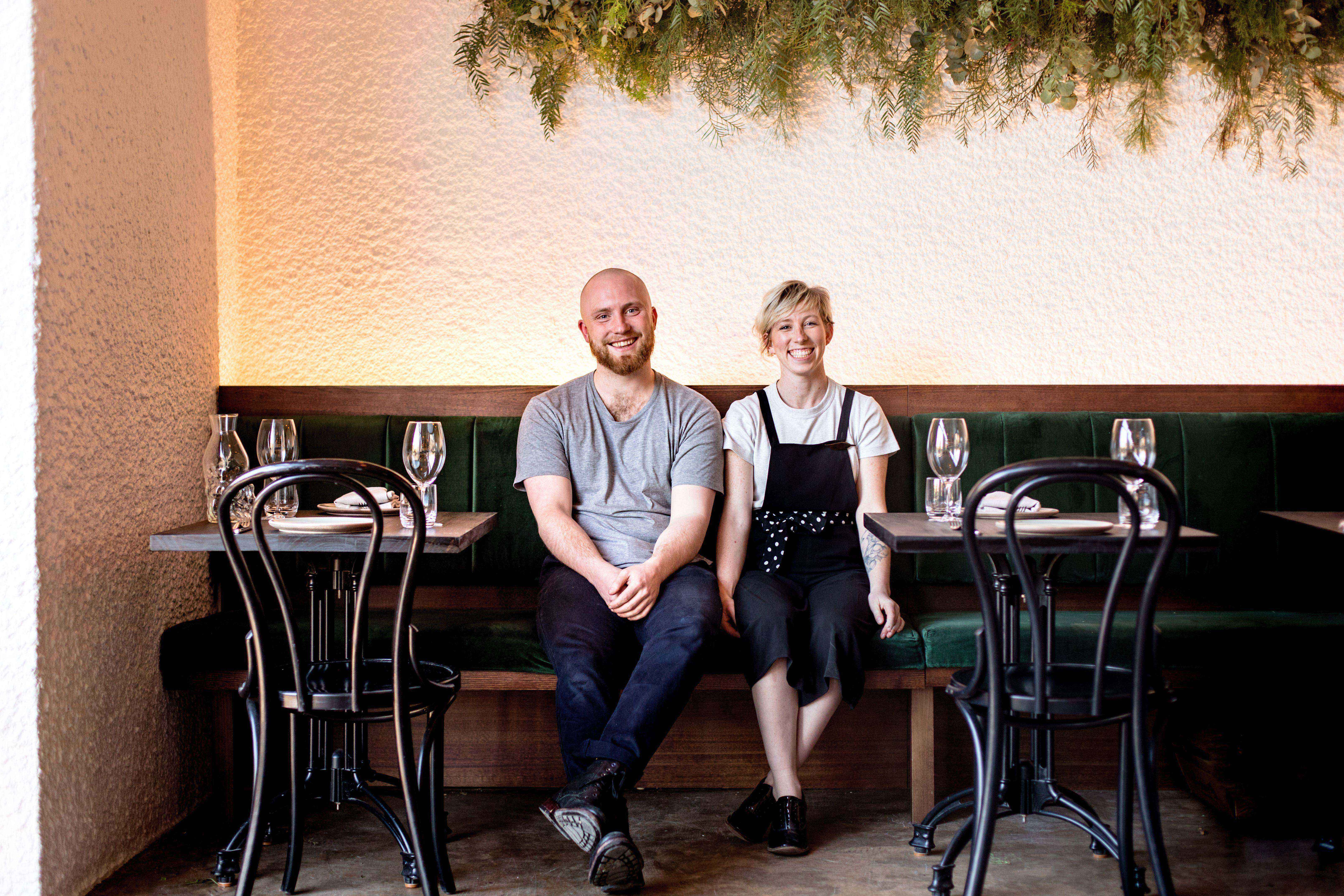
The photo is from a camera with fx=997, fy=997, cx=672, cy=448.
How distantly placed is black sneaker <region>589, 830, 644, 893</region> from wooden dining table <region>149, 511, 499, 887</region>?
0.39 meters

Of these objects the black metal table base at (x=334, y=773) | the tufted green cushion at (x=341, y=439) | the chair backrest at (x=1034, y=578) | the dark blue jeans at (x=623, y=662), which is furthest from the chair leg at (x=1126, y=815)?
the tufted green cushion at (x=341, y=439)

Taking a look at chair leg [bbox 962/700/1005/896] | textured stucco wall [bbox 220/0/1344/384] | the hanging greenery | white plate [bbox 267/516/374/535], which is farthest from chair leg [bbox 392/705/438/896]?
the hanging greenery

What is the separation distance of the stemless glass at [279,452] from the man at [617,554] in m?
0.57

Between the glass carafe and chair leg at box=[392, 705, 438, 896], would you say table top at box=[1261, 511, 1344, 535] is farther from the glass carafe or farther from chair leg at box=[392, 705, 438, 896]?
the glass carafe

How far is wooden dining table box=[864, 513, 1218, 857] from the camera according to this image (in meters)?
1.91

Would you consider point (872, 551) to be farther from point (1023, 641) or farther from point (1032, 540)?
point (1032, 540)

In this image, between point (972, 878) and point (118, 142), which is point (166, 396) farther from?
point (972, 878)

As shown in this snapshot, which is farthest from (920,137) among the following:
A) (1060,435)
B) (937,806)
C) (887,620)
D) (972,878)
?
(972,878)

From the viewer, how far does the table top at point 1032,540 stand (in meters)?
1.88

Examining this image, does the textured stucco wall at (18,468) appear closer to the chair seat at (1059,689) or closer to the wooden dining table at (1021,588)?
the wooden dining table at (1021,588)

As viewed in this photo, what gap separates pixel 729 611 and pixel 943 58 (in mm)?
1891

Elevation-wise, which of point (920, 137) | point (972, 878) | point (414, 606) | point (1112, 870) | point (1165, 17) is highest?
point (1165, 17)

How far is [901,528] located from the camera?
2.13 metres

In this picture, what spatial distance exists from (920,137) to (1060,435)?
1.06 metres
